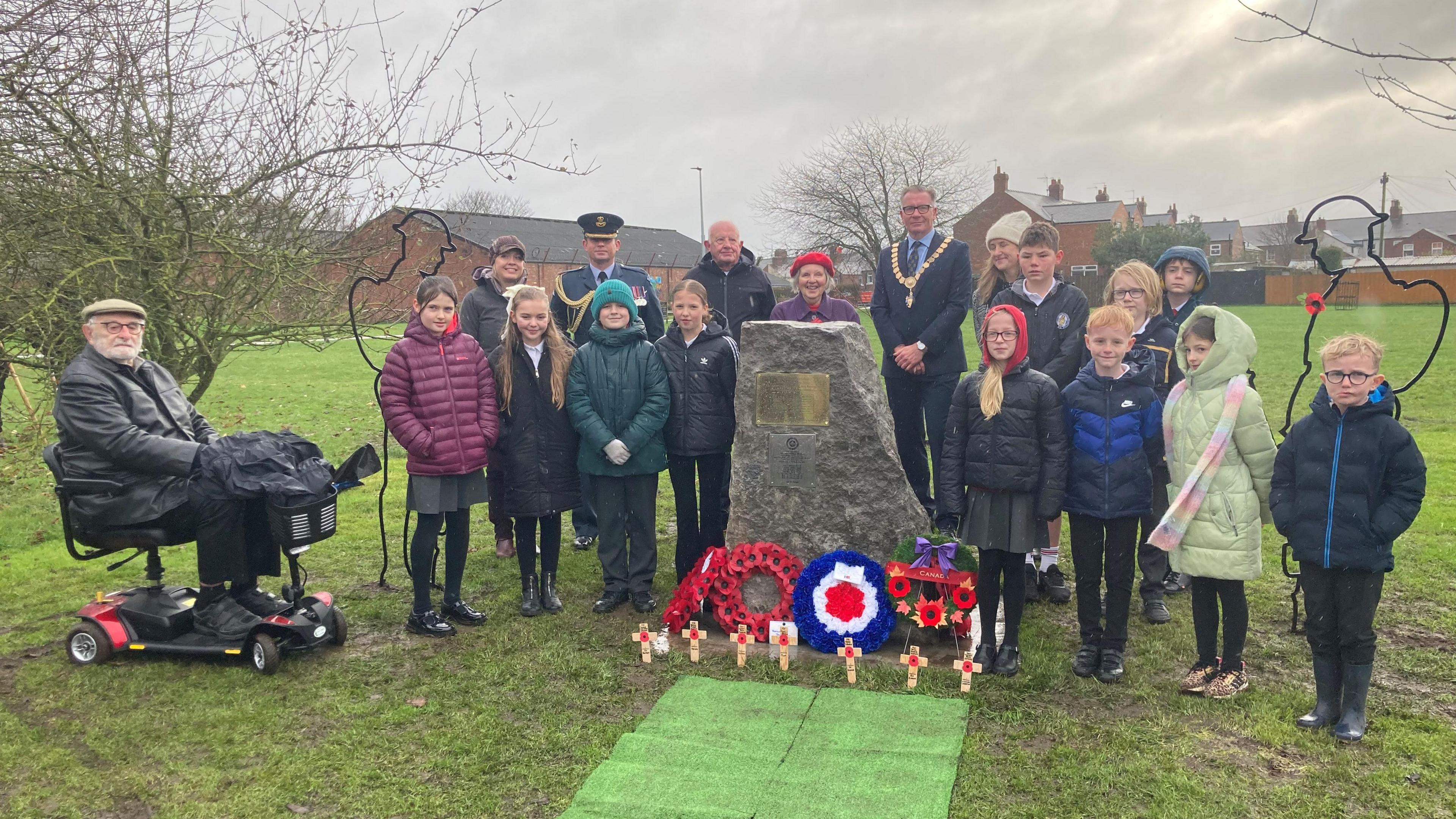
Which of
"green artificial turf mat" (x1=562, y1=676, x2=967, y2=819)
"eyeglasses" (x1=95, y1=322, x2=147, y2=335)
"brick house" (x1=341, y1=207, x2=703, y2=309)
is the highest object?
"brick house" (x1=341, y1=207, x2=703, y2=309)

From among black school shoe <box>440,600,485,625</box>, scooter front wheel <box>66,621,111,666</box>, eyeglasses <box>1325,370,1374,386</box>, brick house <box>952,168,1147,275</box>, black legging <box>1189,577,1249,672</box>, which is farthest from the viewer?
brick house <box>952,168,1147,275</box>

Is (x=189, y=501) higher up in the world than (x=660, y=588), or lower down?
higher up

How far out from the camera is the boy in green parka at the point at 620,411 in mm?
5234

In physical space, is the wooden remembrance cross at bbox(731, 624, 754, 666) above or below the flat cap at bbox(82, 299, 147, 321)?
below

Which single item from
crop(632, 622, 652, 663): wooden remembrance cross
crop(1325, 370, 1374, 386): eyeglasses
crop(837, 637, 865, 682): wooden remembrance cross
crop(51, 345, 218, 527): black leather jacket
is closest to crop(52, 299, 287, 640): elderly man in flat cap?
crop(51, 345, 218, 527): black leather jacket

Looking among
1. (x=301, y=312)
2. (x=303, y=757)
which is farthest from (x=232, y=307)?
(x=303, y=757)

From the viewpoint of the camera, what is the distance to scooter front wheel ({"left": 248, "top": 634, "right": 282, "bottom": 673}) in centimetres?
451

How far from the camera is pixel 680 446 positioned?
17.7 ft

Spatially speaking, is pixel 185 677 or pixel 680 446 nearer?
pixel 185 677

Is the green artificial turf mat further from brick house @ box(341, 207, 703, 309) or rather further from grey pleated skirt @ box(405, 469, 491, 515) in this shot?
brick house @ box(341, 207, 703, 309)

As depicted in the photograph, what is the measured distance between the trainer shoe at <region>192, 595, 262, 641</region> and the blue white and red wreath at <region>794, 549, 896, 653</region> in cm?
272

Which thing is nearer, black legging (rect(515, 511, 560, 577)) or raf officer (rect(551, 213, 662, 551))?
black legging (rect(515, 511, 560, 577))

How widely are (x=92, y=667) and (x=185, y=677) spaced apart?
0.51 meters

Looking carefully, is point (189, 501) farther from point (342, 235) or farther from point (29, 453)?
point (29, 453)
